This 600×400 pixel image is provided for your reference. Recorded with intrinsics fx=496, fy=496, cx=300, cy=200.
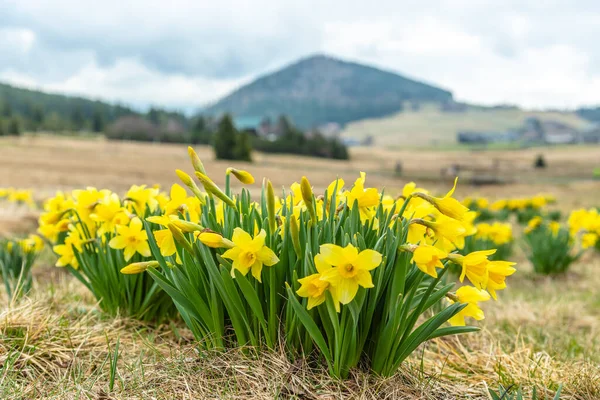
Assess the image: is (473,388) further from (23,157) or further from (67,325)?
(23,157)

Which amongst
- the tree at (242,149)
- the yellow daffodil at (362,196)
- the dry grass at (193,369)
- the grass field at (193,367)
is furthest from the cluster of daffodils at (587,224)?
the tree at (242,149)

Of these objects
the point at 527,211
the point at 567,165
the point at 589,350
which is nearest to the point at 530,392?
the point at 589,350

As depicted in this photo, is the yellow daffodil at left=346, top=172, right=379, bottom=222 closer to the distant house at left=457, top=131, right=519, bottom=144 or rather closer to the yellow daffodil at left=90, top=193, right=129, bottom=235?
the yellow daffodil at left=90, top=193, right=129, bottom=235

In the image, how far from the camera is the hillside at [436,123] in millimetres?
114750

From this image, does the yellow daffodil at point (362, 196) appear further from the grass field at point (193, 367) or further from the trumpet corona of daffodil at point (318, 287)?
the grass field at point (193, 367)

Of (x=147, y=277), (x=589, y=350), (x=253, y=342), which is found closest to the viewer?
(x=253, y=342)

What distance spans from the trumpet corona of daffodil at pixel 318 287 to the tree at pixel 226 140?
3529cm

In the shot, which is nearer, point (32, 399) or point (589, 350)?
point (32, 399)

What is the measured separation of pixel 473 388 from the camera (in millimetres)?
1846

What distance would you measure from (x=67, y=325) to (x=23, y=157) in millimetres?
28430

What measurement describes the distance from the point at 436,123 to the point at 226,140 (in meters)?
112

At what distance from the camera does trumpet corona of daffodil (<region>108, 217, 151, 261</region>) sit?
219 cm

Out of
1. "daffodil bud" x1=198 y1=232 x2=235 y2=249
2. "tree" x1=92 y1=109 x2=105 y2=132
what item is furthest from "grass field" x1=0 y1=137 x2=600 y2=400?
"tree" x1=92 y1=109 x2=105 y2=132

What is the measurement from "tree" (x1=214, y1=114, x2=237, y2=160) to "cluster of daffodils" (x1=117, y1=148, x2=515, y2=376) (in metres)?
34.9
